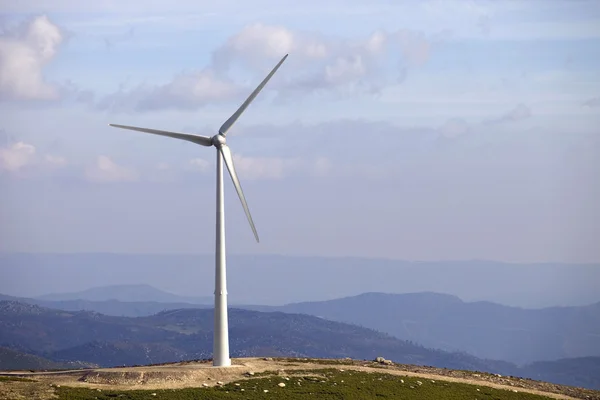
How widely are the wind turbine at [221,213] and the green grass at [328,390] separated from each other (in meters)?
6.54

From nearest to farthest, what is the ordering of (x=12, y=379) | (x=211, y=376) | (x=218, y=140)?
1. (x=211, y=376)
2. (x=12, y=379)
3. (x=218, y=140)

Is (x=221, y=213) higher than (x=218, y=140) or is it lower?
lower

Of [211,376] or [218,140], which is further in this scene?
[218,140]

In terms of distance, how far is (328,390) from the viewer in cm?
10175

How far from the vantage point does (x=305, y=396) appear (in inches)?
3880

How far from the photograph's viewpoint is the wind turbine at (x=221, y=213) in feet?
344

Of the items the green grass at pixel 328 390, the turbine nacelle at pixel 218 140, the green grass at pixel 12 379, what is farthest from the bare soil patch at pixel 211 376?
the turbine nacelle at pixel 218 140

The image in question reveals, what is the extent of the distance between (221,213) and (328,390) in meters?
23.2

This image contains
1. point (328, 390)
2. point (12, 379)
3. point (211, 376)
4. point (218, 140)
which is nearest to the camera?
point (328, 390)

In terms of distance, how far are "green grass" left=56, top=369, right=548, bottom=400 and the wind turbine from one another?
21.5ft

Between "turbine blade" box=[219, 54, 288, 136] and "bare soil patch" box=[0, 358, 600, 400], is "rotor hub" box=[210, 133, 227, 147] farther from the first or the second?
"bare soil patch" box=[0, 358, 600, 400]

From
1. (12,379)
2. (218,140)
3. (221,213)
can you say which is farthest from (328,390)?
(12,379)

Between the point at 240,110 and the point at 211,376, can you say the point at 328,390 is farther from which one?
the point at 240,110

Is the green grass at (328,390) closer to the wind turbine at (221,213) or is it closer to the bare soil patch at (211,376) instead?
the bare soil patch at (211,376)
